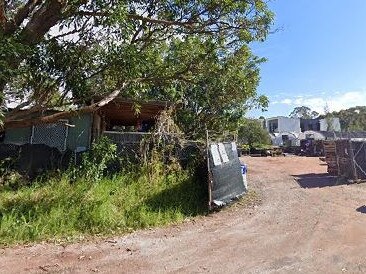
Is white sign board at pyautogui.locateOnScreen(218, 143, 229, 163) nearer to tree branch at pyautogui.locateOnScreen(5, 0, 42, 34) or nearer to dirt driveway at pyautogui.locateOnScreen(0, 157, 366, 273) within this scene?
dirt driveway at pyautogui.locateOnScreen(0, 157, 366, 273)

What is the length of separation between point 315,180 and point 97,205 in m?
9.93

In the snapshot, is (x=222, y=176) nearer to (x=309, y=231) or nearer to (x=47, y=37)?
(x=309, y=231)

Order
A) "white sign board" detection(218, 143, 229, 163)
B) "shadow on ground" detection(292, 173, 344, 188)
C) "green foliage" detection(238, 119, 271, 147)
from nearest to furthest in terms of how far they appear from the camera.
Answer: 1. "white sign board" detection(218, 143, 229, 163)
2. "shadow on ground" detection(292, 173, 344, 188)
3. "green foliage" detection(238, 119, 271, 147)

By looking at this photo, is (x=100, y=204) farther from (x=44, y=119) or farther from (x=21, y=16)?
(x=21, y=16)

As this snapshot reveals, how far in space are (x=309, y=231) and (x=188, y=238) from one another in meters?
2.50

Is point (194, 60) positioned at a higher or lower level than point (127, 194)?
higher

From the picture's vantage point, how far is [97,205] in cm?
826

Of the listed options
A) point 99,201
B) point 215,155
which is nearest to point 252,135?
point 215,155

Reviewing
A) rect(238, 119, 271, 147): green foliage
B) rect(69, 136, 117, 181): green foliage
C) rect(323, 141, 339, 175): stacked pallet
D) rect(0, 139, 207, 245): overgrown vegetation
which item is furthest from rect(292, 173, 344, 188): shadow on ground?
rect(238, 119, 271, 147): green foliage

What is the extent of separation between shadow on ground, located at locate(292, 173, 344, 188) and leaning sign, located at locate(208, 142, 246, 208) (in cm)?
426

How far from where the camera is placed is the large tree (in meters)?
7.25

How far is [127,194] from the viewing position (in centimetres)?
937

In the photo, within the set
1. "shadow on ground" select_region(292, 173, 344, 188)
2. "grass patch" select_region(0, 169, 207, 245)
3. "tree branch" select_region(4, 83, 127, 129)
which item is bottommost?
"shadow on ground" select_region(292, 173, 344, 188)

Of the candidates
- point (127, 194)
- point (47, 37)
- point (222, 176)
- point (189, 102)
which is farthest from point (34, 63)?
point (189, 102)
